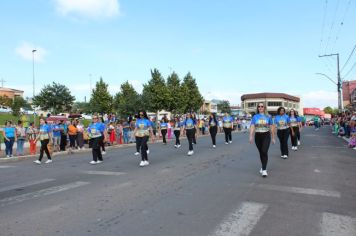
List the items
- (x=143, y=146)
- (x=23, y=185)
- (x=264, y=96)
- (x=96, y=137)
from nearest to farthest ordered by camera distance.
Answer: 1. (x=23, y=185)
2. (x=143, y=146)
3. (x=96, y=137)
4. (x=264, y=96)

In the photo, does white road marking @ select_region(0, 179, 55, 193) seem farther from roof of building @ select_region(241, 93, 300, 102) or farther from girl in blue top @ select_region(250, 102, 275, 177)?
roof of building @ select_region(241, 93, 300, 102)

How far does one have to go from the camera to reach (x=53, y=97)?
59.3 m

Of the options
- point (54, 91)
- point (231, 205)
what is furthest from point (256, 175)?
point (54, 91)

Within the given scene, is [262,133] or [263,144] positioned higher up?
[262,133]

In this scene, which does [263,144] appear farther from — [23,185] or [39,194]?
[23,185]

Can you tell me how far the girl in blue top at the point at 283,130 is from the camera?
13.4m

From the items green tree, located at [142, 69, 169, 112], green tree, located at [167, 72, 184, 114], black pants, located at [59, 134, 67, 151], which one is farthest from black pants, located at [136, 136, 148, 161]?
green tree, located at [167, 72, 184, 114]

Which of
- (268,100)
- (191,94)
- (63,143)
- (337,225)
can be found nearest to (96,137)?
(63,143)

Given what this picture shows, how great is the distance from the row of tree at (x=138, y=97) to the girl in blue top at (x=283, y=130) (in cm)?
3580

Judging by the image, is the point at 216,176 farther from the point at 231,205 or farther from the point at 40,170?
the point at 40,170

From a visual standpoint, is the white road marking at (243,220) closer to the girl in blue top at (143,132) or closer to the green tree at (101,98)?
the girl in blue top at (143,132)

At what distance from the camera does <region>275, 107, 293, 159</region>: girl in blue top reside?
13.4 m

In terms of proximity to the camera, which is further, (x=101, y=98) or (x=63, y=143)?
(x=101, y=98)

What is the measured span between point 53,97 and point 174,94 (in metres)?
19.0
